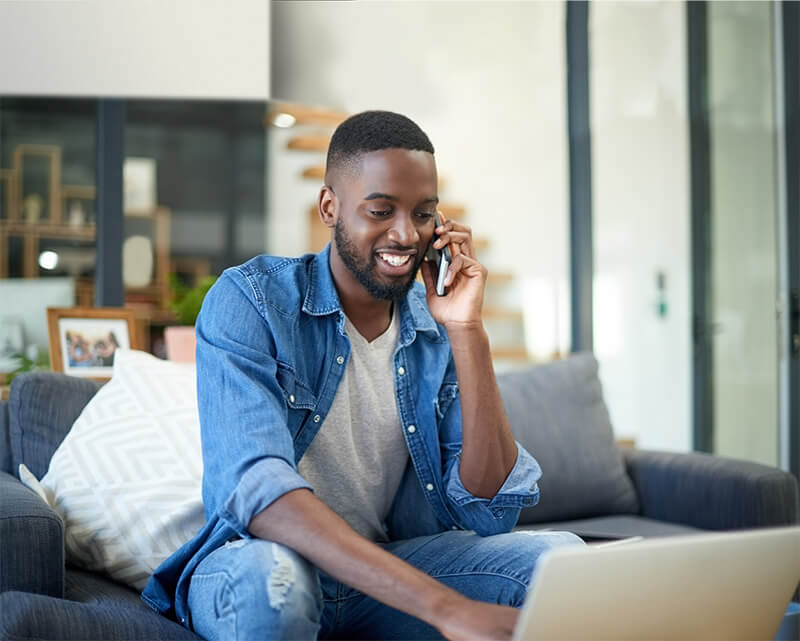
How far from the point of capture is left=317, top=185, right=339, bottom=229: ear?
130cm

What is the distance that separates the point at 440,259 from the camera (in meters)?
1.35

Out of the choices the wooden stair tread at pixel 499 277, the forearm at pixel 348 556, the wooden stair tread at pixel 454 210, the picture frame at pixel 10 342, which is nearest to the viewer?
the forearm at pixel 348 556

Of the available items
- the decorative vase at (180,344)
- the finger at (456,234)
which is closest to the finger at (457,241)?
the finger at (456,234)

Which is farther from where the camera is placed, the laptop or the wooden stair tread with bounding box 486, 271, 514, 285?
the wooden stair tread with bounding box 486, 271, 514, 285

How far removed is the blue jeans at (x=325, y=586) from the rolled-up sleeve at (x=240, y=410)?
63 mm

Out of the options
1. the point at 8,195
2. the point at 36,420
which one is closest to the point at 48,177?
the point at 8,195

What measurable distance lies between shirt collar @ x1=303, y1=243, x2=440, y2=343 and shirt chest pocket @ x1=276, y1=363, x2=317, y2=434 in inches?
4.2

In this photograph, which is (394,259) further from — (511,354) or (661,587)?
(511,354)

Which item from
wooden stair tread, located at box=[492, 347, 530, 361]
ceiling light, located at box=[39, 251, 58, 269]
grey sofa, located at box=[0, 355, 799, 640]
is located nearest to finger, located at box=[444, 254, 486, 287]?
grey sofa, located at box=[0, 355, 799, 640]

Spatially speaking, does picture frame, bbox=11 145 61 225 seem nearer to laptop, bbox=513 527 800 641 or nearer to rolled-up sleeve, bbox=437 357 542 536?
rolled-up sleeve, bbox=437 357 542 536

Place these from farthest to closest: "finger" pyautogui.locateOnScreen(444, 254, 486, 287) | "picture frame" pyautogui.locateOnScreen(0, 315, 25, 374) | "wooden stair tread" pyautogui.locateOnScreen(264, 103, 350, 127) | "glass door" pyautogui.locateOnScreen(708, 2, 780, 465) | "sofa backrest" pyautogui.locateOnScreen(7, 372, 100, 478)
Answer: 1. "wooden stair tread" pyautogui.locateOnScreen(264, 103, 350, 127)
2. "glass door" pyautogui.locateOnScreen(708, 2, 780, 465)
3. "picture frame" pyautogui.locateOnScreen(0, 315, 25, 374)
4. "sofa backrest" pyautogui.locateOnScreen(7, 372, 100, 478)
5. "finger" pyautogui.locateOnScreen(444, 254, 486, 287)

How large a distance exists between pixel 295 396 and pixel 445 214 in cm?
367

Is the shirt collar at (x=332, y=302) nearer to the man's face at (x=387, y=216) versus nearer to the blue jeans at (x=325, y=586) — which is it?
the man's face at (x=387, y=216)

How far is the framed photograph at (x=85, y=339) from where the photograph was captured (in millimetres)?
2160
